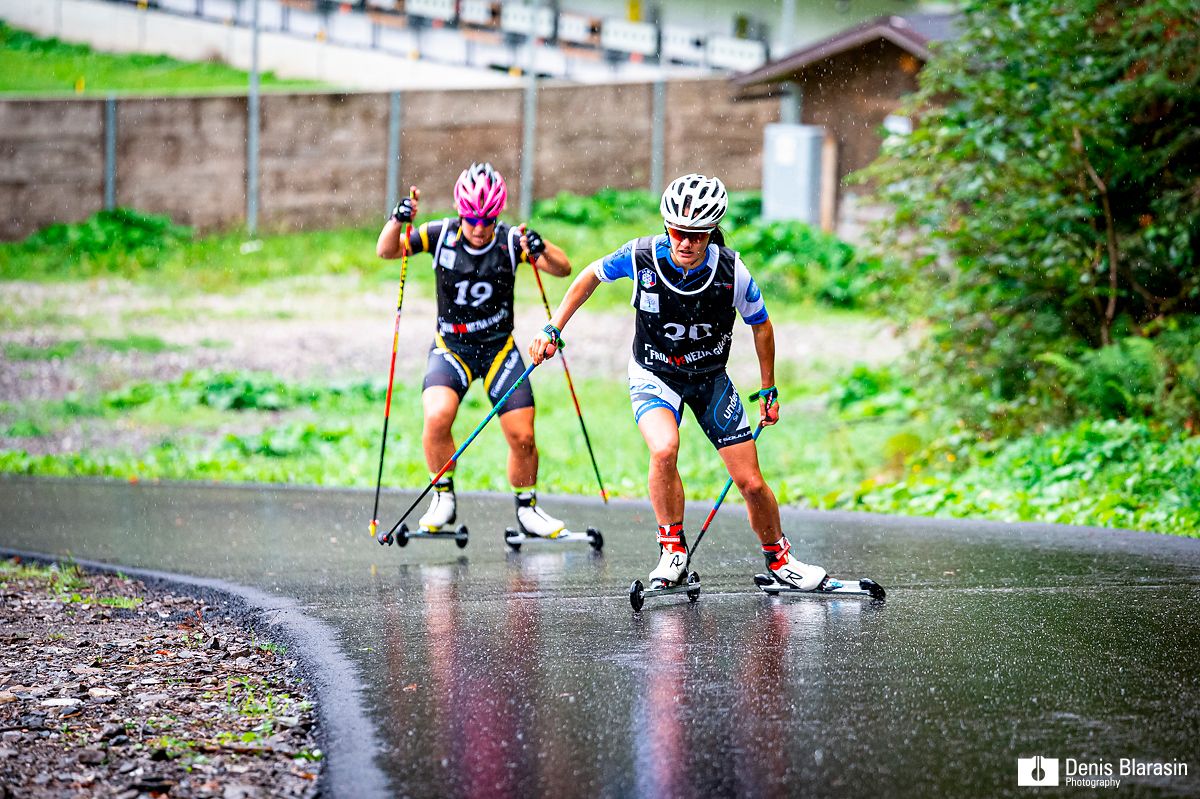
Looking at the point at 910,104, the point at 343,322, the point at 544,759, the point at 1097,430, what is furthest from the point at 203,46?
the point at 544,759

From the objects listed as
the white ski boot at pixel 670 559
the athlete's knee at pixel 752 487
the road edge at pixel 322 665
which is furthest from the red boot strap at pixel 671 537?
the road edge at pixel 322 665

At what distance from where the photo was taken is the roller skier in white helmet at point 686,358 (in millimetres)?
7781

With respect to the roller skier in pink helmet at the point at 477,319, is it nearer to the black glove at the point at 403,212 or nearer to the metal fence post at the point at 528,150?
the black glove at the point at 403,212

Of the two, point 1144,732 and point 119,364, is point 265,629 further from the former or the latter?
point 119,364

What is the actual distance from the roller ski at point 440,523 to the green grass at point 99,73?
31325 millimetres

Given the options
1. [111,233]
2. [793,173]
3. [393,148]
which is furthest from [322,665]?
[111,233]

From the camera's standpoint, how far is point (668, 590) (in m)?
7.99

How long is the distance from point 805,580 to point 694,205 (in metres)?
2.14

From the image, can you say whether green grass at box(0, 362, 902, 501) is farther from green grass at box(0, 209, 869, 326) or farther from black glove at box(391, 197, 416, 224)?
green grass at box(0, 209, 869, 326)

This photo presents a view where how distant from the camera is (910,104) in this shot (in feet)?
52.9

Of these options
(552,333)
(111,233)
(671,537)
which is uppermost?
(111,233)

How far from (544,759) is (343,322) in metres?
21.5

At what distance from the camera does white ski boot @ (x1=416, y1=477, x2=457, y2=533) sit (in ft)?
33.6

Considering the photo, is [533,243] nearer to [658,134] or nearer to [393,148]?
[393,148]
